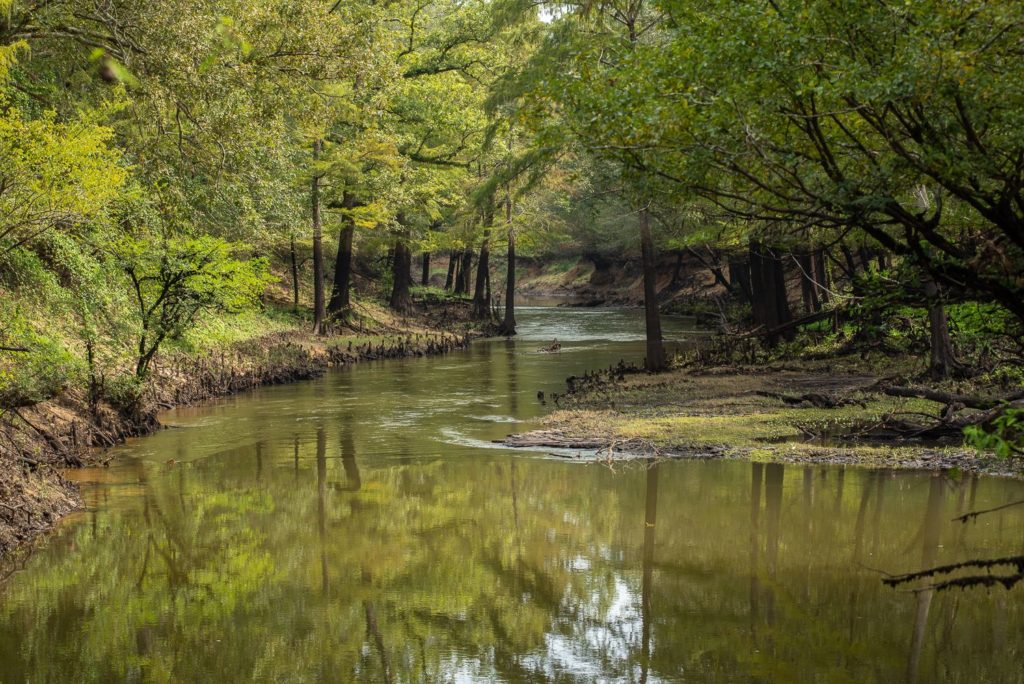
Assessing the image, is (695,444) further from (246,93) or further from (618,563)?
(246,93)

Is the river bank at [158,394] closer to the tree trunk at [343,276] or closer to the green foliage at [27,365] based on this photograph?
the green foliage at [27,365]

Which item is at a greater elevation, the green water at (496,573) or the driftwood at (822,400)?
the driftwood at (822,400)

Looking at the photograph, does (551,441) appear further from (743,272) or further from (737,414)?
(743,272)

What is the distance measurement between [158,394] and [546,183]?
48.5ft

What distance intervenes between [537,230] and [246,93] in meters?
26.4

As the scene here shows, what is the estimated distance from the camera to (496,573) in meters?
9.56

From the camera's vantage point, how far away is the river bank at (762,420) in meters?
13.1

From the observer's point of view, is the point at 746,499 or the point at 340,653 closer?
the point at 340,653

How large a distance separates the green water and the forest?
1.21m

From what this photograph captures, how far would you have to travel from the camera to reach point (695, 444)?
46.6 feet

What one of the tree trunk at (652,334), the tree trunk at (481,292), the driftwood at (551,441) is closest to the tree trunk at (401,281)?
the tree trunk at (481,292)

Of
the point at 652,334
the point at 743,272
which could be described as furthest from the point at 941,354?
the point at 743,272

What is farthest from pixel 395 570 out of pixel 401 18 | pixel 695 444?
pixel 401 18

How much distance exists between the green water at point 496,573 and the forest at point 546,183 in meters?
1.21
